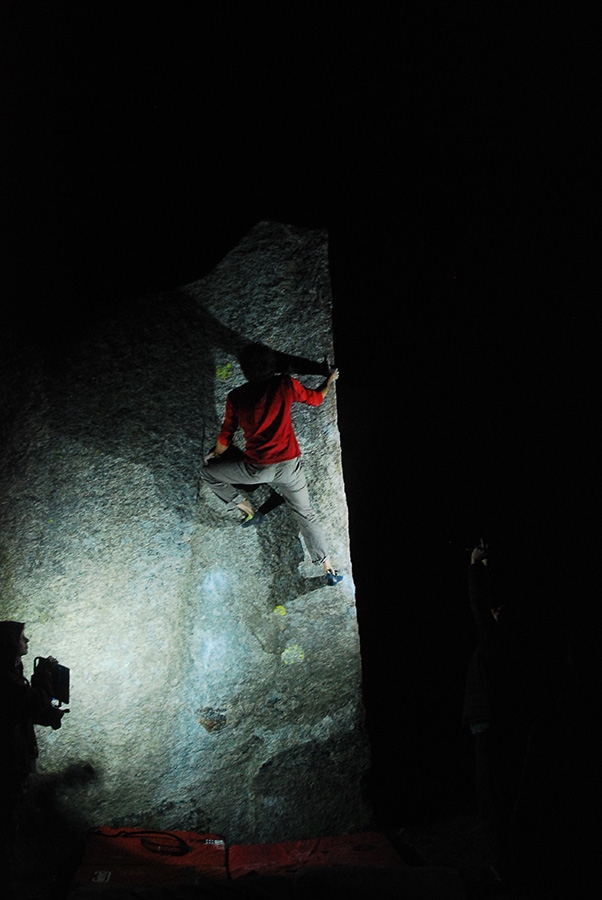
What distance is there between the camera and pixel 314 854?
3.65 meters

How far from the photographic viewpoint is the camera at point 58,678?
324 centimetres

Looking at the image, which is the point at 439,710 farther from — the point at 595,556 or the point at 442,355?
the point at 442,355

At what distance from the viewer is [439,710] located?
4.15 meters

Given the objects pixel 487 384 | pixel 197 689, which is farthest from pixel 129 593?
pixel 487 384

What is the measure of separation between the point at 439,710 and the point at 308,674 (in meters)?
1.04

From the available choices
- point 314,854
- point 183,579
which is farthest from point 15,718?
point 314,854

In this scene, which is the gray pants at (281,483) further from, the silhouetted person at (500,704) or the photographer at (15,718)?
the photographer at (15,718)

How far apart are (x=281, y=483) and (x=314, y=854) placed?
2.32 metres

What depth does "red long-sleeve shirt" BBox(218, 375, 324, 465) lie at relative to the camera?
3576mm

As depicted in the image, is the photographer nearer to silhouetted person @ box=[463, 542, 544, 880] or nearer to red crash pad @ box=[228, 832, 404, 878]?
red crash pad @ box=[228, 832, 404, 878]

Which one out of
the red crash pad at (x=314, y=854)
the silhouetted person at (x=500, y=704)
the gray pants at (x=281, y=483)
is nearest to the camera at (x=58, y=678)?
the gray pants at (x=281, y=483)

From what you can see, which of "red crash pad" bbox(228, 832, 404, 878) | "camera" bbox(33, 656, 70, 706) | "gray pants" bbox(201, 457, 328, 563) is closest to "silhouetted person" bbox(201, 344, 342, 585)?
"gray pants" bbox(201, 457, 328, 563)

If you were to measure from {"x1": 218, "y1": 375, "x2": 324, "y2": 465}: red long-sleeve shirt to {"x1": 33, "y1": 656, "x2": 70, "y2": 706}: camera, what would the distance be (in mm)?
1579

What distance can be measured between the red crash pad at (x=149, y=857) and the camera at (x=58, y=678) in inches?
36.6
